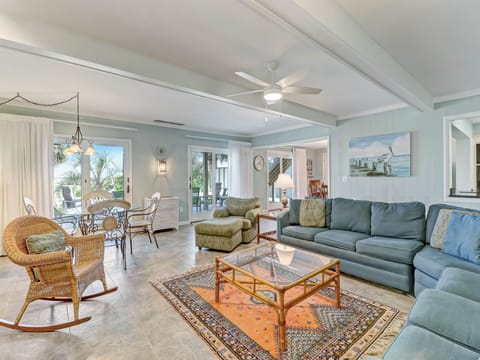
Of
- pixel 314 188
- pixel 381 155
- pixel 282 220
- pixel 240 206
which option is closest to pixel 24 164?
pixel 240 206

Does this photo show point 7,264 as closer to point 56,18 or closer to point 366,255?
point 56,18

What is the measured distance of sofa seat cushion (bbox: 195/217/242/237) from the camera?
3914mm

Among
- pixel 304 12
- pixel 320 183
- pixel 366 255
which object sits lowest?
pixel 366 255

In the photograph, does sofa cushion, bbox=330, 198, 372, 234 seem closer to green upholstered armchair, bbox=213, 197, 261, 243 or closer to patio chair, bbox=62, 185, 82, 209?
green upholstered armchair, bbox=213, 197, 261, 243

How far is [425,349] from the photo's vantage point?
1.11 m

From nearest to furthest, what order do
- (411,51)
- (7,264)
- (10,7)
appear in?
1. (10,7)
2. (411,51)
3. (7,264)

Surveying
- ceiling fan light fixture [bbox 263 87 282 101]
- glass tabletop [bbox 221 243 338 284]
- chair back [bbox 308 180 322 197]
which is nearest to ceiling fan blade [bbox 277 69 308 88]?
ceiling fan light fixture [bbox 263 87 282 101]

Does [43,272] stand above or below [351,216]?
below

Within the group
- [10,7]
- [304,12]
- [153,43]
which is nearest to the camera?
[304,12]

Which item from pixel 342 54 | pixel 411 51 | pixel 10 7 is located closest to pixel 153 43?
pixel 10 7

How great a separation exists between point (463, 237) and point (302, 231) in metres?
1.75

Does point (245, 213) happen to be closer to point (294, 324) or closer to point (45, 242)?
point (294, 324)

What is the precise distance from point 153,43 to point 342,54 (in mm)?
1704

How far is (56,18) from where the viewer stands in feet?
6.30
